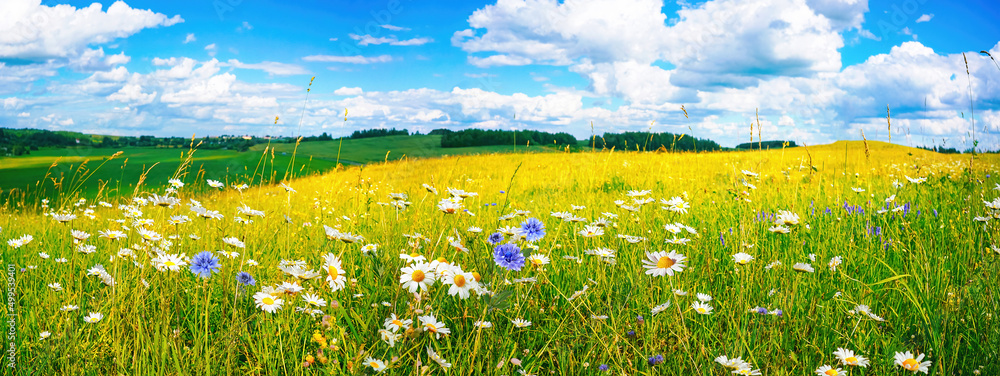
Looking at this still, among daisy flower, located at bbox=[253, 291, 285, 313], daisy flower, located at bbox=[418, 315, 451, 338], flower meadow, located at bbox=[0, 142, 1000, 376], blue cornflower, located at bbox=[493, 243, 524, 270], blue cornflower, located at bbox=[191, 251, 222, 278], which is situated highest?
blue cornflower, located at bbox=[493, 243, 524, 270]

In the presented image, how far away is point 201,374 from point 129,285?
82 centimetres

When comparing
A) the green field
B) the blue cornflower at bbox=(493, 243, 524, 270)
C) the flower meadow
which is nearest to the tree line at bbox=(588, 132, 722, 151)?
the green field

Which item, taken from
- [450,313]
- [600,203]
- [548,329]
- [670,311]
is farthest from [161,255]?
[600,203]

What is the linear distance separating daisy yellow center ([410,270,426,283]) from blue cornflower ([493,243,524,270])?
0.25m

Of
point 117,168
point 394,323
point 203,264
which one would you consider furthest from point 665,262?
point 117,168

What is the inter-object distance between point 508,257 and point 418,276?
32 cm

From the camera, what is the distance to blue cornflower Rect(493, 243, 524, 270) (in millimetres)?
1552

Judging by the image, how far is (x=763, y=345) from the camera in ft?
5.56

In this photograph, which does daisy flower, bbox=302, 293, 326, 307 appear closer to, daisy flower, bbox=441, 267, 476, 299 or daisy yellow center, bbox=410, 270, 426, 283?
daisy yellow center, bbox=410, 270, 426, 283

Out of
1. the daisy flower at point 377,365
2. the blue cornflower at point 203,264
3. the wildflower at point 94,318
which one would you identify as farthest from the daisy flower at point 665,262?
the wildflower at point 94,318

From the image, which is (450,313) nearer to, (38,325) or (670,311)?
(670,311)

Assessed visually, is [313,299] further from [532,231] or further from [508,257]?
[532,231]

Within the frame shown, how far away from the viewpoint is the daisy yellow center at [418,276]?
1.43 m

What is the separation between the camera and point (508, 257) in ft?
5.25
